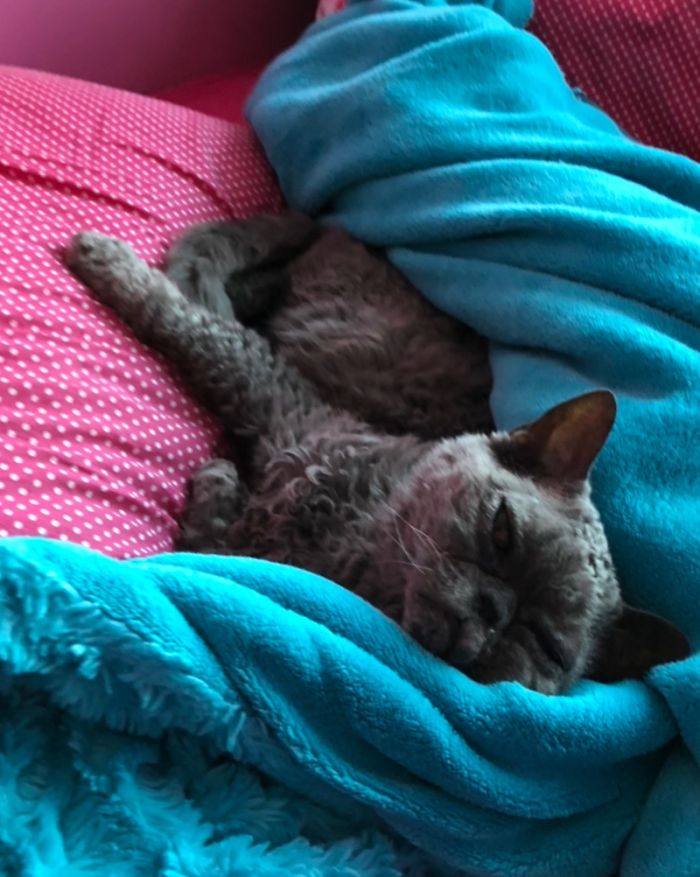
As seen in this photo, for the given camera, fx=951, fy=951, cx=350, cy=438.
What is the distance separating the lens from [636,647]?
1.17 metres

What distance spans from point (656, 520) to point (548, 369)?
286 mm

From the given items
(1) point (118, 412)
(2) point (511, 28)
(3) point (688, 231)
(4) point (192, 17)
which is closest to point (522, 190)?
(3) point (688, 231)

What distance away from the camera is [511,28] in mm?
1724

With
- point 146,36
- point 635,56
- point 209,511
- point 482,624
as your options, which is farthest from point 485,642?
point 146,36

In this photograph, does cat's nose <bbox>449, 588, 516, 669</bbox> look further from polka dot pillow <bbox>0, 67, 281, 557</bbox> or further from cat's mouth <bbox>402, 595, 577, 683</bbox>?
polka dot pillow <bbox>0, 67, 281, 557</bbox>

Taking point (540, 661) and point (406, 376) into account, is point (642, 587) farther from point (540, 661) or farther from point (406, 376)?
point (406, 376)

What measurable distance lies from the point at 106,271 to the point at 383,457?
0.49 metres

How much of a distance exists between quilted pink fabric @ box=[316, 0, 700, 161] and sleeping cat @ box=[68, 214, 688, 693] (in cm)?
74

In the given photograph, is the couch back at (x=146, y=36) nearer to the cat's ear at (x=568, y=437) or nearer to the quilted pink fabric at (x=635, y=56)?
the quilted pink fabric at (x=635, y=56)

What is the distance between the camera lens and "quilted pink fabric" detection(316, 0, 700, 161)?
78.8 inches

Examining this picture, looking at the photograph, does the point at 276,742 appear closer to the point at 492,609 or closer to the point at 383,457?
the point at 492,609

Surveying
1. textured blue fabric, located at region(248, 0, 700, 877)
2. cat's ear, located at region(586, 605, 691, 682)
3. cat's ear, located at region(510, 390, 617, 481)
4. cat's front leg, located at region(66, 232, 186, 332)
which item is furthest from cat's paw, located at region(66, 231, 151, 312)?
cat's ear, located at region(586, 605, 691, 682)

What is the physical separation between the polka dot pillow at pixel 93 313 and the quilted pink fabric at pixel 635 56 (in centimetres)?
55

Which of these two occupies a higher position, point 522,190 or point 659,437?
point 522,190
